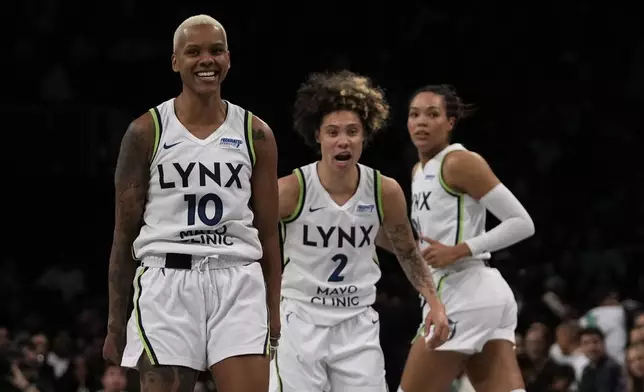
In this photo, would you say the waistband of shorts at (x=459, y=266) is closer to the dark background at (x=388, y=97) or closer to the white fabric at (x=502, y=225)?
the white fabric at (x=502, y=225)

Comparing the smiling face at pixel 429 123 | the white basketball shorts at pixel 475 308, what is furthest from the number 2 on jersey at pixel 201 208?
the smiling face at pixel 429 123

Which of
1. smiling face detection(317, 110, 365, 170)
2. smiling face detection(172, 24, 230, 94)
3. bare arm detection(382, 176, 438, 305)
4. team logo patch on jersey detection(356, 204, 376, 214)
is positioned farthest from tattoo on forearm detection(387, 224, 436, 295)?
smiling face detection(172, 24, 230, 94)

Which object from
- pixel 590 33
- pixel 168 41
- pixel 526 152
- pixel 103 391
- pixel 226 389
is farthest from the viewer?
pixel 590 33

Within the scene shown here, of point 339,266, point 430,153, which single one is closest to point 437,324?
point 339,266

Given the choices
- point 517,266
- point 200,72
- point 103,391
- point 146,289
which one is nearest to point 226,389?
point 146,289

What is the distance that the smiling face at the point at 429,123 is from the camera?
618cm

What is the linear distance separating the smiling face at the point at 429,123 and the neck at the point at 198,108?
6.77 ft

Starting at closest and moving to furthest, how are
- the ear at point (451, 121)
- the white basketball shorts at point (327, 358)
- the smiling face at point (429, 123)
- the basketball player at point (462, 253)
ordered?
the white basketball shorts at point (327, 358), the basketball player at point (462, 253), the smiling face at point (429, 123), the ear at point (451, 121)

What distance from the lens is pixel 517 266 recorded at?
1297cm

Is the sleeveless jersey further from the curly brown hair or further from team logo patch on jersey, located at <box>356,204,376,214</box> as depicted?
team logo patch on jersey, located at <box>356,204,376,214</box>

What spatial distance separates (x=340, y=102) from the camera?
557cm

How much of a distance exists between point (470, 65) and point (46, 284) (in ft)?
20.0

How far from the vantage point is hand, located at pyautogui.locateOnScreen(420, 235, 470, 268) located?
5.86 metres

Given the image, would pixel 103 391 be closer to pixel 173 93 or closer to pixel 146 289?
pixel 146 289
